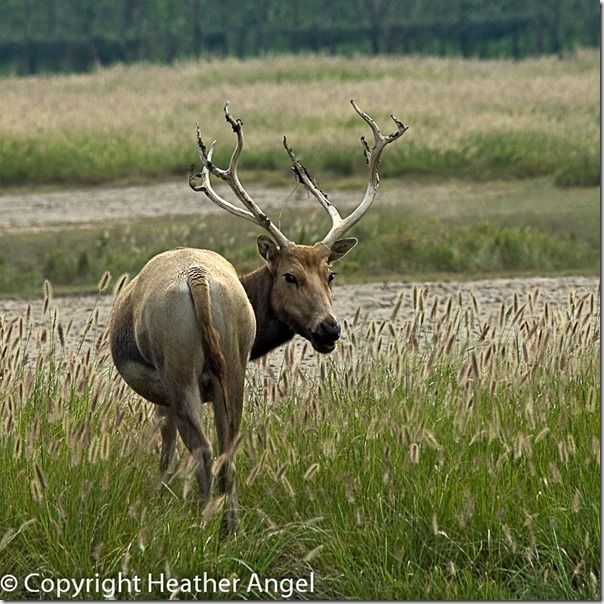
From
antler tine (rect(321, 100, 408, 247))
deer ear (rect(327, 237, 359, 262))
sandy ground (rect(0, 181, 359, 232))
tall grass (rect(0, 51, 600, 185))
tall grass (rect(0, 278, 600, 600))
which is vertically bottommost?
sandy ground (rect(0, 181, 359, 232))

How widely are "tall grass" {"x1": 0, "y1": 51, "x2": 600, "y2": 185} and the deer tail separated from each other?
1815 centimetres

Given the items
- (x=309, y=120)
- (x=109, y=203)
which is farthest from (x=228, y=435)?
(x=309, y=120)

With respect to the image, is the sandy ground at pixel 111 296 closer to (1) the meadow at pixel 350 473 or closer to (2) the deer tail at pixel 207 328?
(1) the meadow at pixel 350 473

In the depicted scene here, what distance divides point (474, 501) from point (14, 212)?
17099 mm

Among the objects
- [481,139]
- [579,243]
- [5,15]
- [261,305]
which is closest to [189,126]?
[481,139]

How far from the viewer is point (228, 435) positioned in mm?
7402

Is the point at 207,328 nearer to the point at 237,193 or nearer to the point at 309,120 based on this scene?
the point at 237,193

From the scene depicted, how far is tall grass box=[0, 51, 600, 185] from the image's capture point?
26.6 meters

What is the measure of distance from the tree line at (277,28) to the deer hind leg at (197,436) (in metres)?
64.5

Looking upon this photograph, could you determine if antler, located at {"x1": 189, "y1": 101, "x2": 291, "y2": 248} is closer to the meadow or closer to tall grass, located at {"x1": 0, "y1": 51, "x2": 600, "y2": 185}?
the meadow

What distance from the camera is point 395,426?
7.57m

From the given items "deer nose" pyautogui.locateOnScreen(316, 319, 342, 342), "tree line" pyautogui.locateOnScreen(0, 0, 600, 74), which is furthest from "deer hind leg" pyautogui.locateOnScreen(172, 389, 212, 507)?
"tree line" pyautogui.locateOnScreen(0, 0, 600, 74)

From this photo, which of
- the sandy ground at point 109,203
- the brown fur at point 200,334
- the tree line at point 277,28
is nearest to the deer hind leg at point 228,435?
the brown fur at point 200,334

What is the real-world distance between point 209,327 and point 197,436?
1.74 ft
